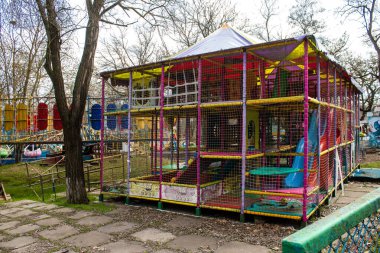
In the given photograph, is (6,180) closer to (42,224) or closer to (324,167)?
(42,224)

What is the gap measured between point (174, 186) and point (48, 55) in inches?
170

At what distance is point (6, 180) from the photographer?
13.0 metres

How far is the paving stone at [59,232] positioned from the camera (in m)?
5.72

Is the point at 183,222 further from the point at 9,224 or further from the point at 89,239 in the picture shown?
the point at 9,224

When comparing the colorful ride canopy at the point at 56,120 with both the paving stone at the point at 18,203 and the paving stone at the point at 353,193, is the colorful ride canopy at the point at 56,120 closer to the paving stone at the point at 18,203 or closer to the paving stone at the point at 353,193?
the paving stone at the point at 18,203

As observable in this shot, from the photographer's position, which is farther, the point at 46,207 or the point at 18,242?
the point at 46,207

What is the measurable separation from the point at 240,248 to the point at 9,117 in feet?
30.8

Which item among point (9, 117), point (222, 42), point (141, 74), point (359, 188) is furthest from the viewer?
point (9, 117)

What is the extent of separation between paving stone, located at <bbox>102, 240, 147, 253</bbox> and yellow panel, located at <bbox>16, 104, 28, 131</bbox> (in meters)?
Answer: 7.22

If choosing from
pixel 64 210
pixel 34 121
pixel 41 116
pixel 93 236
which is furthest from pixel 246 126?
pixel 34 121

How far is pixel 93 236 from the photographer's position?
18.8 feet

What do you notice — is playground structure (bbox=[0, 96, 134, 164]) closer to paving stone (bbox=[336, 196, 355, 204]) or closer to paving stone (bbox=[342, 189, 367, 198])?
Answer: paving stone (bbox=[336, 196, 355, 204])

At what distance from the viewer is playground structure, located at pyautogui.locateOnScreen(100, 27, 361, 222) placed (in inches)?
252

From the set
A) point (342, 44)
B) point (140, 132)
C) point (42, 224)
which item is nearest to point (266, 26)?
point (342, 44)
